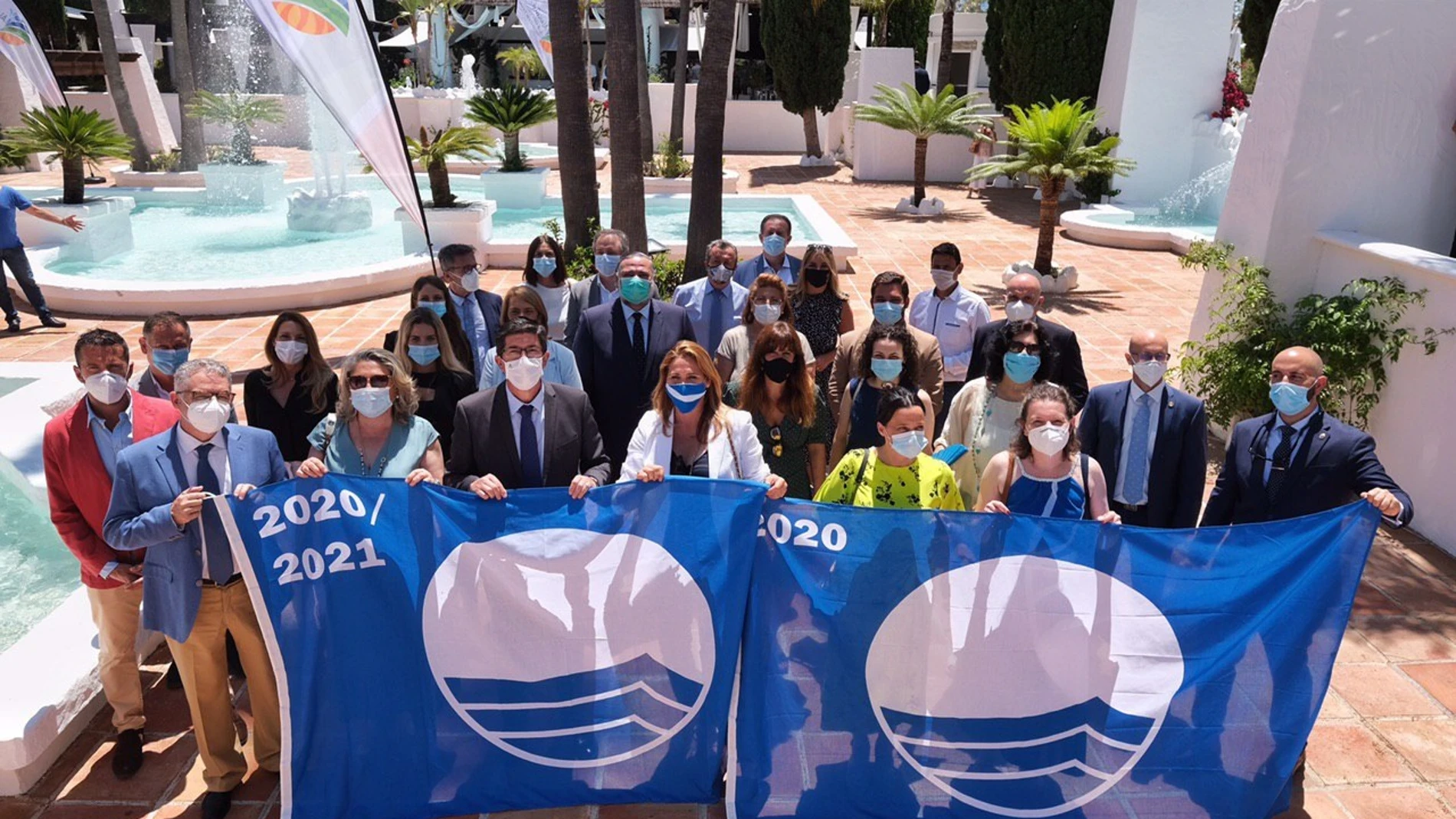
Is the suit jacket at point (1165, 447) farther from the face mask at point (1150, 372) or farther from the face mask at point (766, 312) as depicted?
the face mask at point (766, 312)

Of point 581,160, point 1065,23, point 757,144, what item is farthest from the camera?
point 757,144

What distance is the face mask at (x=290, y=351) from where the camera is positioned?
483 centimetres

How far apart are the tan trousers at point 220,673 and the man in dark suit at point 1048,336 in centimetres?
350

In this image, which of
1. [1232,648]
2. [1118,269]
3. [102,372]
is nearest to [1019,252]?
[1118,269]

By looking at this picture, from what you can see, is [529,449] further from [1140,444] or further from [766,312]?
[1140,444]

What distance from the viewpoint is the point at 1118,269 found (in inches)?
579

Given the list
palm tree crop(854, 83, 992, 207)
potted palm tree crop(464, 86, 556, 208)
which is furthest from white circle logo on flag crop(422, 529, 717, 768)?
palm tree crop(854, 83, 992, 207)

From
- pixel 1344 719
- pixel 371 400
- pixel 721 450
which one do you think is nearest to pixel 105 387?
pixel 371 400

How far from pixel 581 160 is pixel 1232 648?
28.9 ft

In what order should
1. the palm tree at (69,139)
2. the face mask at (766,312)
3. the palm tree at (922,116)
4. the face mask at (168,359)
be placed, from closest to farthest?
1. the face mask at (168,359)
2. the face mask at (766,312)
3. the palm tree at (69,139)
4. the palm tree at (922,116)

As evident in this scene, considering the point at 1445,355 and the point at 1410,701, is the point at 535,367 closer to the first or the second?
the point at 1410,701

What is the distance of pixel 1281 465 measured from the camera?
424 cm

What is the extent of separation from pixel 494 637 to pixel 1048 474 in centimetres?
218

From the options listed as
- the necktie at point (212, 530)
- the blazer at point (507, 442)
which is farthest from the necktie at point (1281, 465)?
the necktie at point (212, 530)
